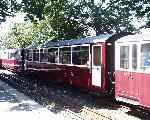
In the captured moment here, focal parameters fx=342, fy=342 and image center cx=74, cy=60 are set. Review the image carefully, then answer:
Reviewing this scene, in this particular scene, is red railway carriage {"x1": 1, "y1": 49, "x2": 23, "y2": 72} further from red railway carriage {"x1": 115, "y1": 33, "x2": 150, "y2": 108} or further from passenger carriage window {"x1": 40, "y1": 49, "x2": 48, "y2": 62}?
red railway carriage {"x1": 115, "y1": 33, "x2": 150, "y2": 108}

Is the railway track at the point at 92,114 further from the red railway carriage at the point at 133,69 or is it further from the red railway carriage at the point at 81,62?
the red railway carriage at the point at 81,62

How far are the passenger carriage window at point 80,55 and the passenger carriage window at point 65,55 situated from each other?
0.66 meters

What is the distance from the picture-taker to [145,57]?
1179cm

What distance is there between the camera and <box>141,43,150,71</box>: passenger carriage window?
11620 mm

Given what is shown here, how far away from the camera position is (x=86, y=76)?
55.6 feet

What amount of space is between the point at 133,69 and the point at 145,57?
2.84 ft

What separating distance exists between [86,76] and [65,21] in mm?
22761

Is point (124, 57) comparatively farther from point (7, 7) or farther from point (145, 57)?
point (7, 7)

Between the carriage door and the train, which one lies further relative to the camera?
the carriage door

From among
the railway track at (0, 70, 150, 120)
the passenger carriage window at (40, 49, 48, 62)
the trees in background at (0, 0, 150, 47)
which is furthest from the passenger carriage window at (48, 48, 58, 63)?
the trees in background at (0, 0, 150, 47)

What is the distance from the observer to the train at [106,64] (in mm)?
11969

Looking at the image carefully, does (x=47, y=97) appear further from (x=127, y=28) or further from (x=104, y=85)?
(x=127, y=28)

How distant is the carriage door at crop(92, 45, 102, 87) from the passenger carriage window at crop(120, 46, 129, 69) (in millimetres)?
2149

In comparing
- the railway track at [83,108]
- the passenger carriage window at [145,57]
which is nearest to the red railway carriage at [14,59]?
the railway track at [83,108]
